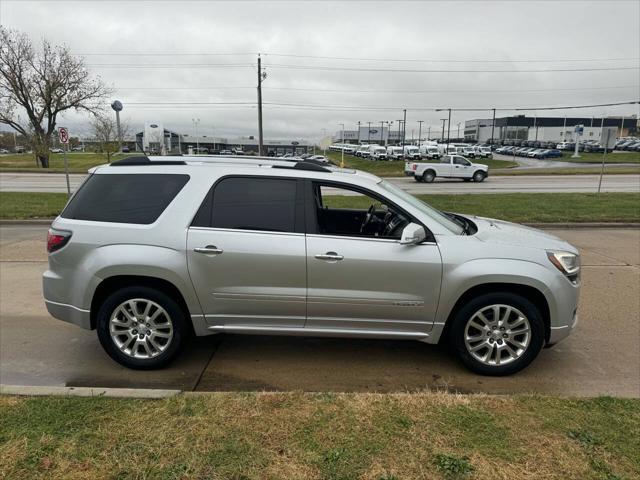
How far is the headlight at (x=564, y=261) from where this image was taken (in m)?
3.84

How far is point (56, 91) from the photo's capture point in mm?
Answer: 45000

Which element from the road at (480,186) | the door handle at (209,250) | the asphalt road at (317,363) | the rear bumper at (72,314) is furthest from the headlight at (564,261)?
the road at (480,186)

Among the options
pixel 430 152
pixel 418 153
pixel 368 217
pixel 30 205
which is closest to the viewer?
pixel 368 217

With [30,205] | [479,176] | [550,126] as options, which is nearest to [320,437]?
[30,205]

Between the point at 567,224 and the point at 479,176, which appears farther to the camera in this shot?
the point at 479,176

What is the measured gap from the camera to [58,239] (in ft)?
13.0

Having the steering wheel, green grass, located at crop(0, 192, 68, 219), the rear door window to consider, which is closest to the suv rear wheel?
green grass, located at crop(0, 192, 68, 219)

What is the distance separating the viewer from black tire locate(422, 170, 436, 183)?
102 feet

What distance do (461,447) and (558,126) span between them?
468 feet

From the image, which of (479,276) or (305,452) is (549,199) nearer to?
(479,276)

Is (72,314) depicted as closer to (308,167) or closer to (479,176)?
(308,167)

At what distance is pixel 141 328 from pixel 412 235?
237 cm

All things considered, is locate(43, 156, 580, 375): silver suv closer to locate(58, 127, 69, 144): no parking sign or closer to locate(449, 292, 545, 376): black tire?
locate(449, 292, 545, 376): black tire

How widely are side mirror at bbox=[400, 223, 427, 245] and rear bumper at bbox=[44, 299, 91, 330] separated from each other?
271 centimetres
